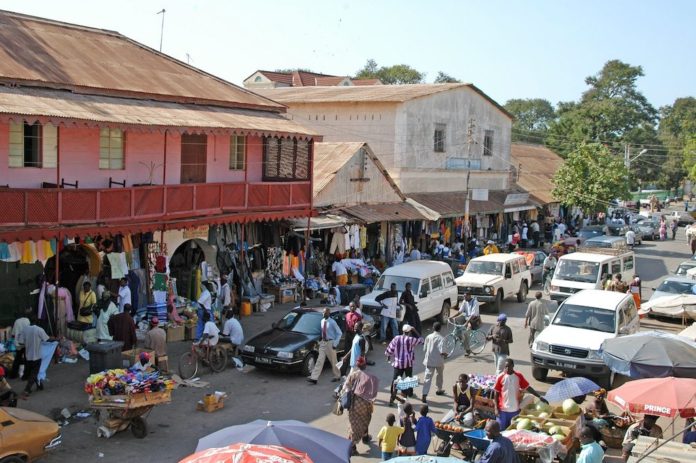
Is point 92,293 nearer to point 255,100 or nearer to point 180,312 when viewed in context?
point 180,312

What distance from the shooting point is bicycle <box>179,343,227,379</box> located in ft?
53.6

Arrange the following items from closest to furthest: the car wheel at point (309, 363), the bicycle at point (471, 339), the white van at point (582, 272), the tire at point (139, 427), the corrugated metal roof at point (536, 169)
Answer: the tire at point (139, 427), the car wheel at point (309, 363), the bicycle at point (471, 339), the white van at point (582, 272), the corrugated metal roof at point (536, 169)

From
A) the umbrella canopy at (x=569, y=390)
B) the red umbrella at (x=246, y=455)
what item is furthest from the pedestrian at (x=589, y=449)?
the red umbrella at (x=246, y=455)

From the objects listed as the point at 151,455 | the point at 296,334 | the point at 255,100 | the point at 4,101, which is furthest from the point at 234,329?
the point at 255,100

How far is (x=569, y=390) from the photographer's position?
1273cm

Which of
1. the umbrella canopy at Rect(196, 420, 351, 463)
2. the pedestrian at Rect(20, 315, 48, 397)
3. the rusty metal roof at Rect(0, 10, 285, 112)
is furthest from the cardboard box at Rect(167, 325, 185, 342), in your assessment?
the umbrella canopy at Rect(196, 420, 351, 463)

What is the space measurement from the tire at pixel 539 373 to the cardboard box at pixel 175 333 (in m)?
8.98

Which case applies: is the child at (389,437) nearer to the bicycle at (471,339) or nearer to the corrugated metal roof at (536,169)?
the bicycle at (471,339)

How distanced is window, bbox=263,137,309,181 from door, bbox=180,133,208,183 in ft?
8.86

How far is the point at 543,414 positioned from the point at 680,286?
47.2ft

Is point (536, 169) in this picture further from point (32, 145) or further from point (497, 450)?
point (497, 450)

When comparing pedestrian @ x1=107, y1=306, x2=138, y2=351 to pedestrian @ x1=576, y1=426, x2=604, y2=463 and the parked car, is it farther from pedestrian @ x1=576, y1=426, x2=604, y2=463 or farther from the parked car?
pedestrian @ x1=576, y1=426, x2=604, y2=463

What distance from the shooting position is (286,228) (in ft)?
83.7

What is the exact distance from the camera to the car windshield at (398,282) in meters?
21.5
